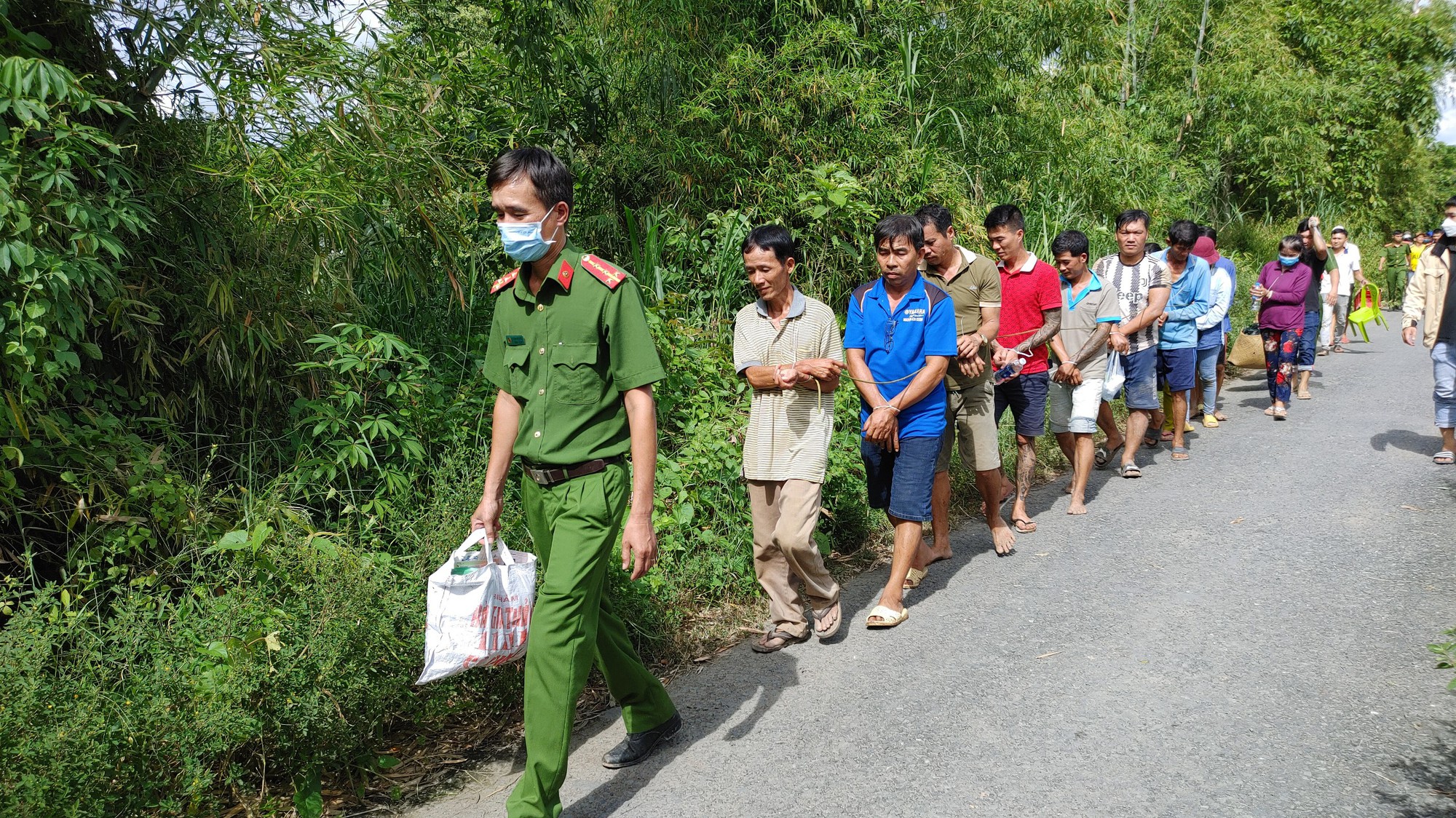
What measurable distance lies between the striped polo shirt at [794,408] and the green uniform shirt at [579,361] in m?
1.33

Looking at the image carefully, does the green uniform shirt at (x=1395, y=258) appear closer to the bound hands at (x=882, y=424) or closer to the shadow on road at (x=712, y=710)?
the bound hands at (x=882, y=424)

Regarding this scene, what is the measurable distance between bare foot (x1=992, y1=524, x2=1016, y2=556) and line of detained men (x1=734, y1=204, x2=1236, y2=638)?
11mm

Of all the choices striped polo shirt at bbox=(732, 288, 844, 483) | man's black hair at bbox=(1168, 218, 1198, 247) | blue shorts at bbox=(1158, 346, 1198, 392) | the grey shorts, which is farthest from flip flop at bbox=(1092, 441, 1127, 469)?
striped polo shirt at bbox=(732, 288, 844, 483)

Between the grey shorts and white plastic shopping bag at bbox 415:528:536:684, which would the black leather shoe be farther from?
the grey shorts

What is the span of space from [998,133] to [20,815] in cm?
974

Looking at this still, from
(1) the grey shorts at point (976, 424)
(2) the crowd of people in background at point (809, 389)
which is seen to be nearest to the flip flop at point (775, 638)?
(2) the crowd of people in background at point (809, 389)

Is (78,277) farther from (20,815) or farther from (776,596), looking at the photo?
(776,596)

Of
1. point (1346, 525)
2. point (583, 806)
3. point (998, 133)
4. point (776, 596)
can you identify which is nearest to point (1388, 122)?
point (998, 133)

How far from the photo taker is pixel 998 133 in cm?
1038

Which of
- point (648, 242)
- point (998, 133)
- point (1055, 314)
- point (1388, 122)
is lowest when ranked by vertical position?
point (1055, 314)

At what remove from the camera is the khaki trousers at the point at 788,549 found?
4.67 metres

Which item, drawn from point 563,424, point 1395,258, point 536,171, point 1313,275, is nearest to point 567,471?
point 563,424

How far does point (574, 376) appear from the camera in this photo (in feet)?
11.3

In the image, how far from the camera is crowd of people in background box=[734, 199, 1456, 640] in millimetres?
4781
